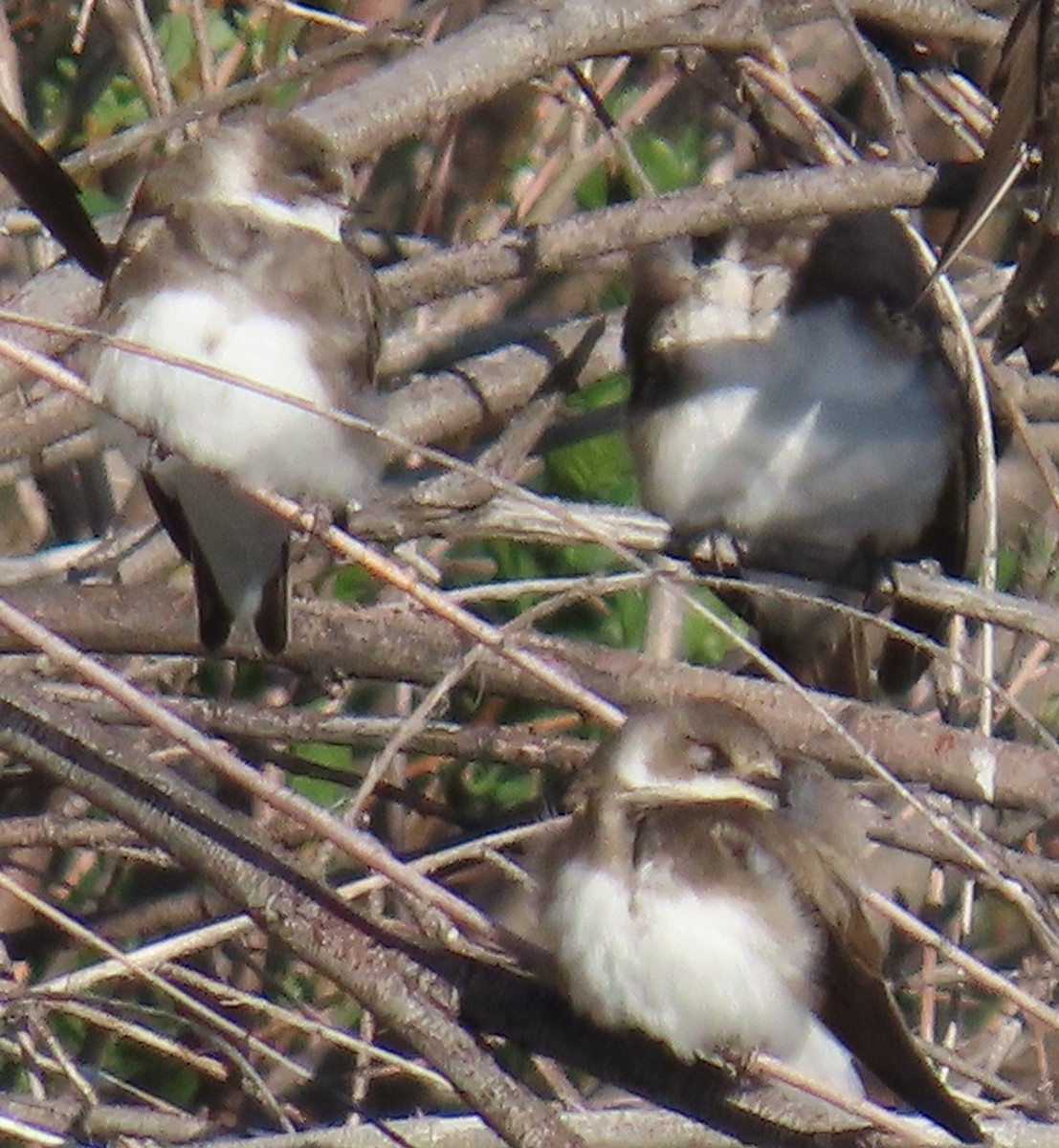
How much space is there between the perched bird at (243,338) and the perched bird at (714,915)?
0.70 metres

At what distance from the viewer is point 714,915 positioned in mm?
2926

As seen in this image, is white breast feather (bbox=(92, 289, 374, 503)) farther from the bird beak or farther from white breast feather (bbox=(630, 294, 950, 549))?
white breast feather (bbox=(630, 294, 950, 549))

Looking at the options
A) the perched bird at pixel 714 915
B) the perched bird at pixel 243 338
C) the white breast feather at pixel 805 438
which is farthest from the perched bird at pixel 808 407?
the perched bird at pixel 714 915

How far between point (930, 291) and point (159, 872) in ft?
5.85

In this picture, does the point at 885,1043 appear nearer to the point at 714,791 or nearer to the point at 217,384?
the point at 714,791

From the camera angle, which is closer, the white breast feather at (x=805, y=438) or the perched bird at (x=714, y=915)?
the perched bird at (x=714, y=915)

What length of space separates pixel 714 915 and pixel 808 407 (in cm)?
150

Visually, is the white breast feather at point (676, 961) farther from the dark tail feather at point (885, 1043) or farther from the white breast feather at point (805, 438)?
the white breast feather at point (805, 438)

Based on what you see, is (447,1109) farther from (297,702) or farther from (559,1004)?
(559,1004)

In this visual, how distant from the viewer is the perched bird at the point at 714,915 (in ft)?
9.34

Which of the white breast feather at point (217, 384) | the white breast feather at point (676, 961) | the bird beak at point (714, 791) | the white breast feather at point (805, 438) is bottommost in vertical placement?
the white breast feather at point (805, 438)

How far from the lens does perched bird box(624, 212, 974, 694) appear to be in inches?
165

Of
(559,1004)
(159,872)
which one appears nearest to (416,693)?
(159,872)

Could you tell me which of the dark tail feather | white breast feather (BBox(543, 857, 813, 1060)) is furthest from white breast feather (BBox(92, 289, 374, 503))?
the dark tail feather
